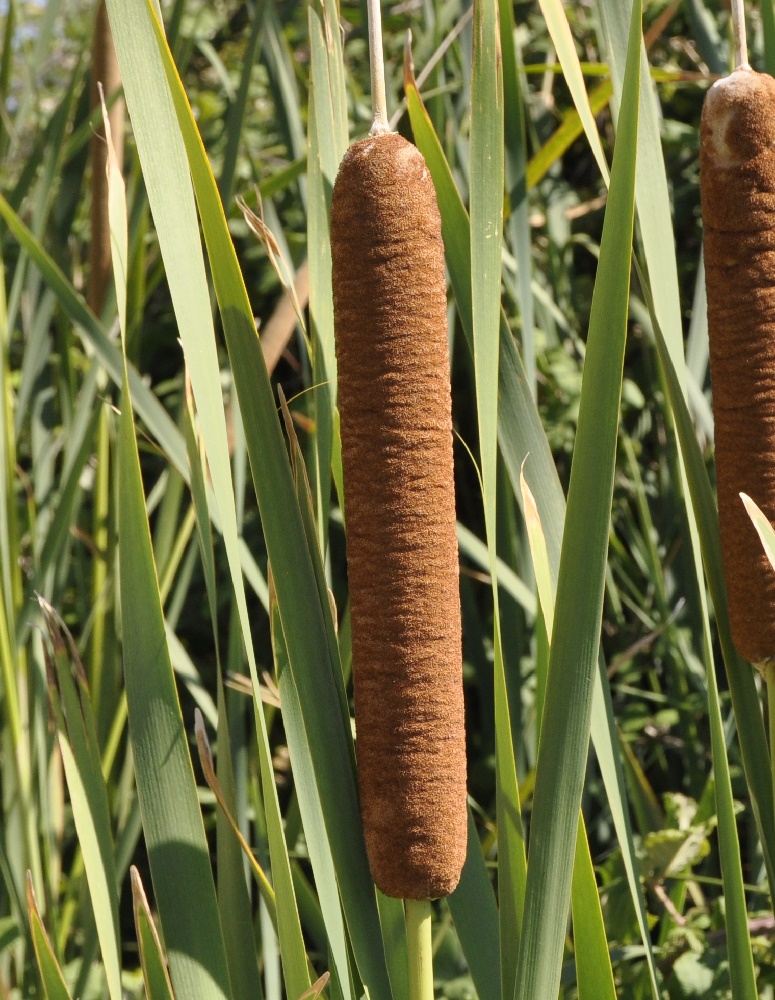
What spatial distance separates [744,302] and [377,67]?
0.25 meters

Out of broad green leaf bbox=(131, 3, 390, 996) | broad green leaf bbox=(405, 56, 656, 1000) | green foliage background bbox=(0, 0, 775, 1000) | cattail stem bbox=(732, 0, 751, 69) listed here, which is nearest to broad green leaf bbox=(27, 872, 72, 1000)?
green foliage background bbox=(0, 0, 775, 1000)

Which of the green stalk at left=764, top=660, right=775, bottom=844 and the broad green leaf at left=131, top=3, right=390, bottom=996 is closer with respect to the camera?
the broad green leaf at left=131, top=3, right=390, bottom=996

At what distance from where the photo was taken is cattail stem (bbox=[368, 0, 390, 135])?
485 mm

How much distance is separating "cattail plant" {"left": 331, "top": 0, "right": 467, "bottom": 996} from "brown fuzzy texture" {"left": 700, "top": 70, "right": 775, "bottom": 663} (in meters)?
0.19

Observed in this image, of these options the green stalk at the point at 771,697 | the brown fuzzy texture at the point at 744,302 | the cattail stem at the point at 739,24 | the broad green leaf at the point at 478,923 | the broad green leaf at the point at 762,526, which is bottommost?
the broad green leaf at the point at 478,923

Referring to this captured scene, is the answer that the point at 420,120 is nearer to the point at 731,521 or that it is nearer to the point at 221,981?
the point at 731,521

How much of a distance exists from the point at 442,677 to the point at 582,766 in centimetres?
8

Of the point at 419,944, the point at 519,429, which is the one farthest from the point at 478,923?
the point at 519,429

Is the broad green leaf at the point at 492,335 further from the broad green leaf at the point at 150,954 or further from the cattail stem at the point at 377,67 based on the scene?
the broad green leaf at the point at 150,954

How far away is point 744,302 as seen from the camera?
58 centimetres

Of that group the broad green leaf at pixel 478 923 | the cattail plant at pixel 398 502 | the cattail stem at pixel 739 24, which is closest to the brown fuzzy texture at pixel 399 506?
the cattail plant at pixel 398 502

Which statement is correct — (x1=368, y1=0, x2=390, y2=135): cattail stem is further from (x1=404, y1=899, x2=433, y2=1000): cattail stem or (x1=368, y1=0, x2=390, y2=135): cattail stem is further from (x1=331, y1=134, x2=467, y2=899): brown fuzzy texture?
(x1=404, y1=899, x2=433, y2=1000): cattail stem

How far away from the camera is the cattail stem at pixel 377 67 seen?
485 millimetres

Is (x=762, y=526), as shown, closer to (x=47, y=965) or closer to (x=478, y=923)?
(x=478, y=923)
